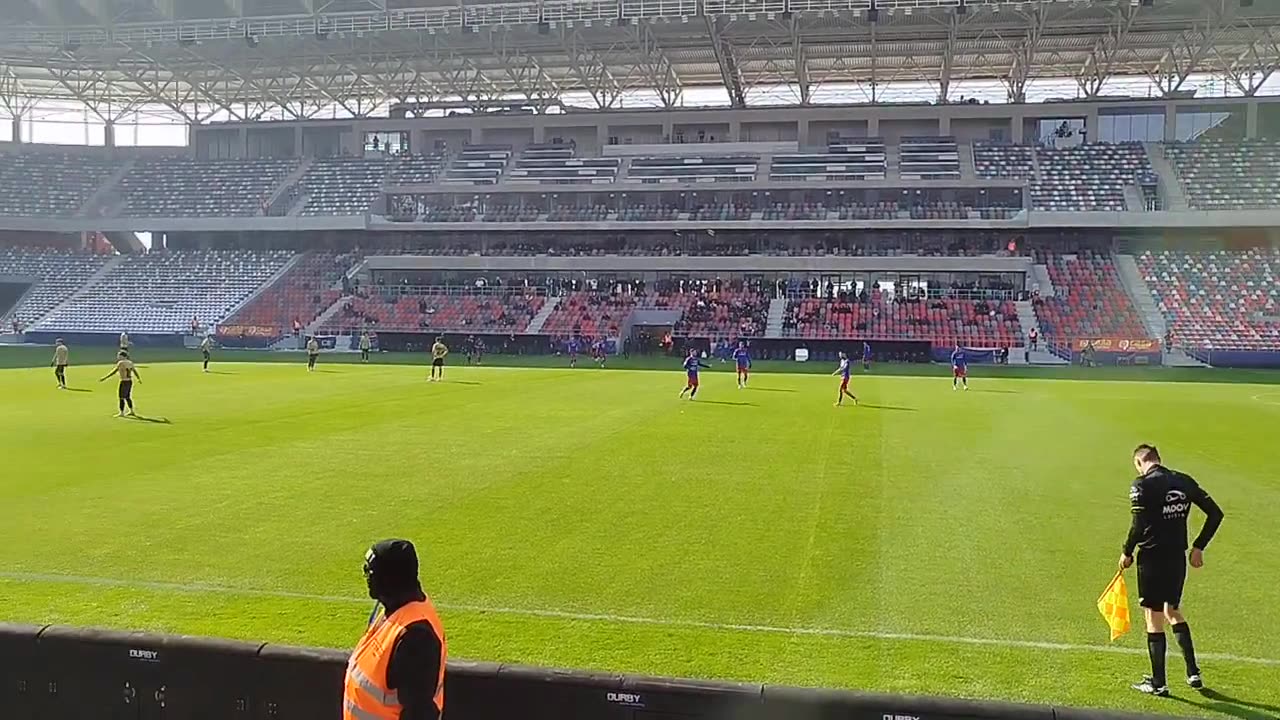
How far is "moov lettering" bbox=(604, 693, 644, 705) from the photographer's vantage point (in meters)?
5.11

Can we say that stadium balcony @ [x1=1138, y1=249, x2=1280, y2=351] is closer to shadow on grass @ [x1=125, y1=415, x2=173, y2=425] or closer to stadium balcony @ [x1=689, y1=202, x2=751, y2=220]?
stadium balcony @ [x1=689, y1=202, x2=751, y2=220]

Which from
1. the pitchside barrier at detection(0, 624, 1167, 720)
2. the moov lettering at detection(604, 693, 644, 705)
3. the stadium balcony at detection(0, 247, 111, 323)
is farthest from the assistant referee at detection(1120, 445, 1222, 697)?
the stadium balcony at detection(0, 247, 111, 323)

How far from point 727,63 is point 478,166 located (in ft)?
65.8

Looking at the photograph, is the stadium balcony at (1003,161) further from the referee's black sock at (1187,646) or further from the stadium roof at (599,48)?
the referee's black sock at (1187,646)

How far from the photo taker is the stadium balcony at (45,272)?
65688mm

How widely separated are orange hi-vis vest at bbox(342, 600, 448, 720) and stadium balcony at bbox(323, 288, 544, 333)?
55619 mm

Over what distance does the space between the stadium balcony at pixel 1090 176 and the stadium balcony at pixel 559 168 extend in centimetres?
2853

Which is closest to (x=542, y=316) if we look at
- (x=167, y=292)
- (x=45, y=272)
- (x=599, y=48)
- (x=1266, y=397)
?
(x=599, y=48)

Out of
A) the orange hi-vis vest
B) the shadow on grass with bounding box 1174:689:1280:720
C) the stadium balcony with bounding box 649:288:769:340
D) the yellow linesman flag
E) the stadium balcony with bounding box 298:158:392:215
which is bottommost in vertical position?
the shadow on grass with bounding box 1174:689:1280:720

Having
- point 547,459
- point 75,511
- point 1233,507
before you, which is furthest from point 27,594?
point 1233,507

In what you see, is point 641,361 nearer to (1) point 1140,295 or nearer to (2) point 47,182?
(1) point 1140,295

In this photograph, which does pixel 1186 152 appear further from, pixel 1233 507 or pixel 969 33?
pixel 1233 507

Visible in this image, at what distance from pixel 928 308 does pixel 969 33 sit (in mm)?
16526

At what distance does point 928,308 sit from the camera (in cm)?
5803
